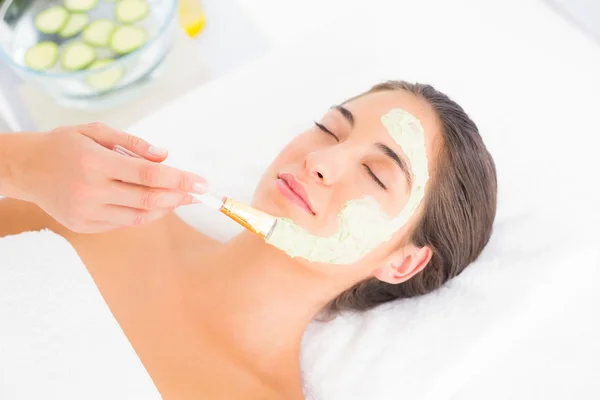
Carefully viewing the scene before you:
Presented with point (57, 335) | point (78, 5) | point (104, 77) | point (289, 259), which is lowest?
point (57, 335)

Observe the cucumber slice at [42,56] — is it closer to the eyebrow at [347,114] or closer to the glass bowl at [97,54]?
the glass bowl at [97,54]

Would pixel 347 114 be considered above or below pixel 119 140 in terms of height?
above

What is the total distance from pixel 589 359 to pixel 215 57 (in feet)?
3.89

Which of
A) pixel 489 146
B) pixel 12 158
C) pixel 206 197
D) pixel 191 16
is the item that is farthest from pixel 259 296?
pixel 191 16

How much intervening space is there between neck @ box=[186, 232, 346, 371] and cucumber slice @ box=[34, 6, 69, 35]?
2.33ft

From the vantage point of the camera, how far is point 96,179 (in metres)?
0.84

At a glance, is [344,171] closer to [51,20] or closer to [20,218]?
[20,218]

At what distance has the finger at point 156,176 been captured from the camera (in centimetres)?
80

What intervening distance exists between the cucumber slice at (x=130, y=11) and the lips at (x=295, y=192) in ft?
2.26

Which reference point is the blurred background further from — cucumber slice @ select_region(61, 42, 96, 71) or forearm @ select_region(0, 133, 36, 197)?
forearm @ select_region(0, 133, 36, 197)

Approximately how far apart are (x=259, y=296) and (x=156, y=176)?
411 mm

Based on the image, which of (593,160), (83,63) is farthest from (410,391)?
(83,63)

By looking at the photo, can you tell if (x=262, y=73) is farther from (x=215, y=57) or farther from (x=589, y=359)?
(x=589, y=359)

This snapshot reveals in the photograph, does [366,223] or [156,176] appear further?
[366,223]
